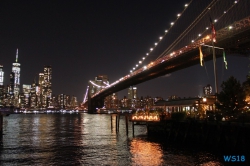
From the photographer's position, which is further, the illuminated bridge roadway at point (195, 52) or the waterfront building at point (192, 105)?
the illuminated bridge roadway at point (195, 52)

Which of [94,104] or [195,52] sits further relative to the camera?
[94,104]

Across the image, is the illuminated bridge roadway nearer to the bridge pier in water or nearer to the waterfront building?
the waterfront building

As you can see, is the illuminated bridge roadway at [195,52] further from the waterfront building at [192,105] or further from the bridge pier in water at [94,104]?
the bridge pier in water at [94,104]

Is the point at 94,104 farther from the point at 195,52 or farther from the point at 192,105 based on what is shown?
the point at 192,105

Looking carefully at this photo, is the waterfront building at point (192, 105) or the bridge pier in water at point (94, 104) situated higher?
the bridge pier in water at point (94, 104)

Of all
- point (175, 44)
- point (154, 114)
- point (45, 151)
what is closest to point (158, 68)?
point (175, 44)

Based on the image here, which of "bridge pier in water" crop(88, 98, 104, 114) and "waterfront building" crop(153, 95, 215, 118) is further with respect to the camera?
"bridge pier in water" crop(88, 98, 104, 114)

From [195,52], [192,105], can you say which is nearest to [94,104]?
[195,52]

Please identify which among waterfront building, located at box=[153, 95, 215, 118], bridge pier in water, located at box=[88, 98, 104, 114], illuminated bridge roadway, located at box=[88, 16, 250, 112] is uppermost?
illuminated bridge roadway, located at box=[88, 16, 250, 112]

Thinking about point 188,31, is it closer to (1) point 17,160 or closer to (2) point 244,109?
(2) point 244,109

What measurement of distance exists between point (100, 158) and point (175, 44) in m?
50.0

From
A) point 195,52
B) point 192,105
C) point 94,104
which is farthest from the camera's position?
point 94,104

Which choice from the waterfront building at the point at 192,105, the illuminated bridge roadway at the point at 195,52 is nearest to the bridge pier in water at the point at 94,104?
the illuminated bridge roadway at the point at 195,52

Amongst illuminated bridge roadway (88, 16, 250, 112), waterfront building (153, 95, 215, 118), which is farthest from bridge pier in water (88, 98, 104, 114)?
waterfront building (153, 95, 215, 118)
